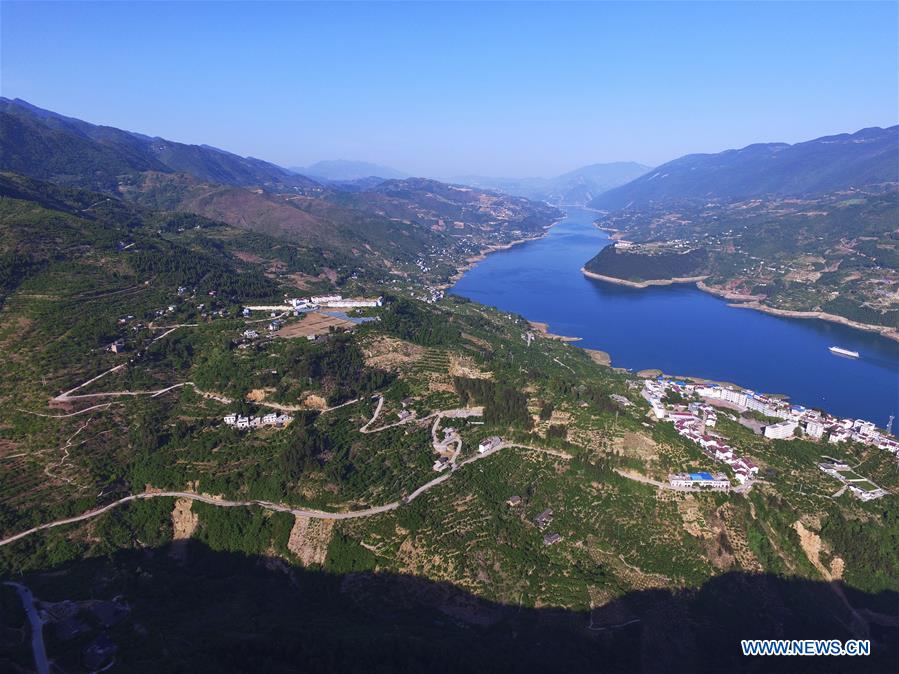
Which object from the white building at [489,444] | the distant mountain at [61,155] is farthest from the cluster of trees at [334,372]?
the distant mountain at [61,155]

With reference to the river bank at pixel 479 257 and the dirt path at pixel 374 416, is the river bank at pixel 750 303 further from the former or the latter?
the dirt path at pixel 374 416

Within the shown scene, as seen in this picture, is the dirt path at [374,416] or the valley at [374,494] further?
the dirt path at [374,416]

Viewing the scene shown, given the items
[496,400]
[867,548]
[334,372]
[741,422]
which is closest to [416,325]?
[334,372]

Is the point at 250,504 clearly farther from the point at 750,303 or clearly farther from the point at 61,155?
the point at 61,155

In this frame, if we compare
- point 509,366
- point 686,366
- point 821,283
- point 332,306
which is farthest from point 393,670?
point 821,283

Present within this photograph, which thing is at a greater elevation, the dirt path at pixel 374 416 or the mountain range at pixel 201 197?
the mountain range at pixel 201 197

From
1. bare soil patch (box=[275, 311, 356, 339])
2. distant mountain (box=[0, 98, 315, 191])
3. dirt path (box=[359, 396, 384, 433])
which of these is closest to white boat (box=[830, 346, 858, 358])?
bare soil patch (box=[275, 311, 356, 339])

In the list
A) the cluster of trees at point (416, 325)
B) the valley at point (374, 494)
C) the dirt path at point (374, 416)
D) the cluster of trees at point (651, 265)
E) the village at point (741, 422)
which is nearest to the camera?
the valley at point (374, 494)
